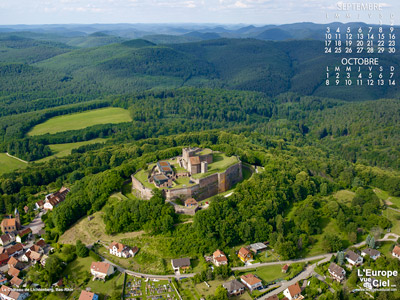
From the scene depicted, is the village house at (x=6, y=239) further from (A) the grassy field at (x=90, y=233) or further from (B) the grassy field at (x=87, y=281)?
(B) the grassy field at (x=87, y=281)

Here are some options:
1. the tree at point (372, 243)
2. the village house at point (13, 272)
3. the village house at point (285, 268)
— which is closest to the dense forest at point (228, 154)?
the village house at point (285, 268)

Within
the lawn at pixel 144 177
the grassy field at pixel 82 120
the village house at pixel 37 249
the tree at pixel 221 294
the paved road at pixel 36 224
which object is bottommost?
the paved road at pixel 36 224

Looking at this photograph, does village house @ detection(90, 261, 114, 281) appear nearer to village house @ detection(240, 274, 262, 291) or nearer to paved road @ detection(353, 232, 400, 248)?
village house @ detection(240, 274, 262, 291)

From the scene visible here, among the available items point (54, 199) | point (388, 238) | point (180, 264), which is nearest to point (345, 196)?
point (388, 238)

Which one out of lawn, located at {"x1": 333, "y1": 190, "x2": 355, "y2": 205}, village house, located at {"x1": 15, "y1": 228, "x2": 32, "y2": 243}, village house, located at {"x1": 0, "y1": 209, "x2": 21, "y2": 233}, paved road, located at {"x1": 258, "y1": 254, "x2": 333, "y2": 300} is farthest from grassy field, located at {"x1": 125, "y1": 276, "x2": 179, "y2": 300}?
lawn, located at {"x1": 333, "y1": 190, "x2": 355, "y2": 205}

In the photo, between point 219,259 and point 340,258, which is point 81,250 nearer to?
point 219,259

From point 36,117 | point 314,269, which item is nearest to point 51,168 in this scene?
point 36,117

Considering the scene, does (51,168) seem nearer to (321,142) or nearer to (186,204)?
(186,204)

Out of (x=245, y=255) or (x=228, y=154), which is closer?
(x=245, y=255)
